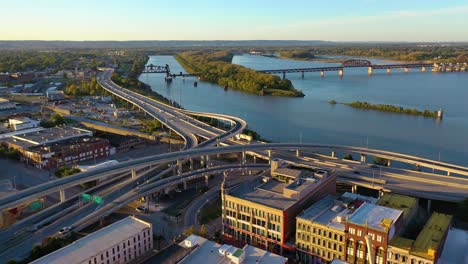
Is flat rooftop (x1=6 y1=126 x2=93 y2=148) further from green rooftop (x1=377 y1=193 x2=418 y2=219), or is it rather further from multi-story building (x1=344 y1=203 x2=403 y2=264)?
green rooftop (x1=377 y1=193 x2=418 y2=219)

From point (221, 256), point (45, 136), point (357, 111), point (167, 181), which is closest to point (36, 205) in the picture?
point (167, 181)

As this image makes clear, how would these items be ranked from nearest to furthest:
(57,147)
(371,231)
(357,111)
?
(371,231)
(57,147)
(357,111)

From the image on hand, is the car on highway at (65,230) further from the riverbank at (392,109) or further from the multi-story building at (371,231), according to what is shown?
the riverbank at (392,109)

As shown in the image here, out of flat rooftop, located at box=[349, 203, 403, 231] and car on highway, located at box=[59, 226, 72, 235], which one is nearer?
flat rooftop, located at box=[349, 203, 403, 231]

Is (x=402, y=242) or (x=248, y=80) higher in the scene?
(x=248, y=80)

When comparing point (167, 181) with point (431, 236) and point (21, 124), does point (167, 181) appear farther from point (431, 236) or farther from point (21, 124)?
point (21, 124)

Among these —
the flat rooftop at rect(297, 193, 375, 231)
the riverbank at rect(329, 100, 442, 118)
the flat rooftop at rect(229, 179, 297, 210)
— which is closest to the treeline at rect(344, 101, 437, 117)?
the riverbank at rect(329, 100, 442, 118)

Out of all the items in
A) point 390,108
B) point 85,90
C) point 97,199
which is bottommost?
A: point 97,199

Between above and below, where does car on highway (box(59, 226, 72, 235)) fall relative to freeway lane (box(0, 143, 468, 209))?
below

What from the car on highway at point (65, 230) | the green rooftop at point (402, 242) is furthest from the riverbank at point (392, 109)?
the car on highway at point (65, 230)
